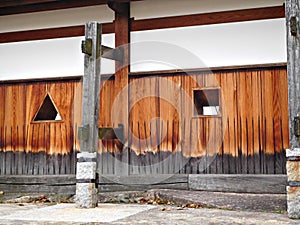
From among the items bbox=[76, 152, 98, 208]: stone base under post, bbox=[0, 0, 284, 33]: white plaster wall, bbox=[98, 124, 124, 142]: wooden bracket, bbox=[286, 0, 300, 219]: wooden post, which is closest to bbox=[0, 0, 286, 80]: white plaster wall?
bbox=[0, 0, 284, 33]: white plaster wall

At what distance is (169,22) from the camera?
25.4ft

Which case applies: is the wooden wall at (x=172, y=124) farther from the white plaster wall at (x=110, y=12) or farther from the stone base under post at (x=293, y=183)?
the stone base under post at (x=293, y=183)

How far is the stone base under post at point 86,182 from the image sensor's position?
21.5 ft

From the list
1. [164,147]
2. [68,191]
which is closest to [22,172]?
[68,191]

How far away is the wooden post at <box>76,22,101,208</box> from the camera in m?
6.60

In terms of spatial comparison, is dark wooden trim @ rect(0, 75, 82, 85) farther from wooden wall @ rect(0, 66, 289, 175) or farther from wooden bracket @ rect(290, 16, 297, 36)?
wooden bracket @ rect(290, 16, 297, 36)

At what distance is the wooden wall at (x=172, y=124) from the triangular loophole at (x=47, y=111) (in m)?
0.09

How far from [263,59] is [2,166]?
4443 mm

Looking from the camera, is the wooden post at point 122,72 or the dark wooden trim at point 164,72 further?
the wooden post at point 122,72

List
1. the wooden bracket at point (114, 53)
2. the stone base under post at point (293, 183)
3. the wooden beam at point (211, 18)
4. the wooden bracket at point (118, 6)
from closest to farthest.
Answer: the stone base under post at point (293, 183) < the wooden bracket at point (114, 53) < the wooden beam at point (211, 18) < the wooden bracket at point (118, 6)

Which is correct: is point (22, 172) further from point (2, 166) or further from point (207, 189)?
point (207, 189)

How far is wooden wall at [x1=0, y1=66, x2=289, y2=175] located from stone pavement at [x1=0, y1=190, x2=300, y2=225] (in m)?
0.53

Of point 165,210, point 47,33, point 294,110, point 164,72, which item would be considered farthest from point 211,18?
point 165,210

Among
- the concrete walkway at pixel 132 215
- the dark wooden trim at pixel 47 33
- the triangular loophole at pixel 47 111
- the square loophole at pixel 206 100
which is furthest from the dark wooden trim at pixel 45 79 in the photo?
the concrete walkway at pixel 132 215
